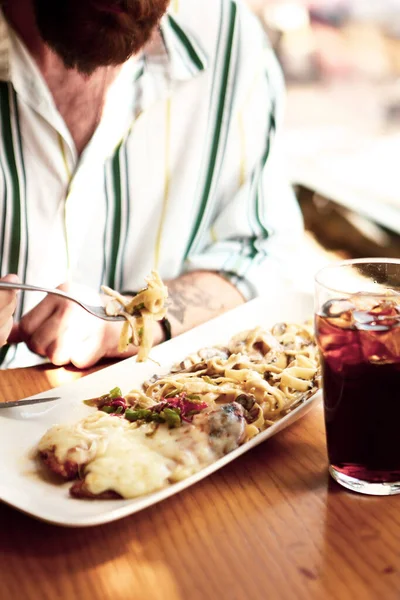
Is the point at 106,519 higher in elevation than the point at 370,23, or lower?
lower

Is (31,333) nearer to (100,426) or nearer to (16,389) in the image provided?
(16,389)

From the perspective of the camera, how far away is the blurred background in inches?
122

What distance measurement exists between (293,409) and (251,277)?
82cm

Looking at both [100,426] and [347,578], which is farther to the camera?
[100,426]

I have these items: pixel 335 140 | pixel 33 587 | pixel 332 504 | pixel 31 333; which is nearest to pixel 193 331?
pixel 31 333

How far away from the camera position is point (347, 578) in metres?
0.88

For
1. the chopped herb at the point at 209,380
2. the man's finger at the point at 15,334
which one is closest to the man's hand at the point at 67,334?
the man's finger at the point at 15,334

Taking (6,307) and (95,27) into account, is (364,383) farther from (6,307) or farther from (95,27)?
(95,27)

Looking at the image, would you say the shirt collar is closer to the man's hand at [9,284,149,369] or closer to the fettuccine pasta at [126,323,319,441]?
the man's hand at [9,284,149,369]

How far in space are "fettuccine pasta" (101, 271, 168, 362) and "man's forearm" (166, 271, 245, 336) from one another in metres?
0.31

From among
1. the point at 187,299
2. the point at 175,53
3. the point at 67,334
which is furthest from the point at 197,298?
the point at 175,53

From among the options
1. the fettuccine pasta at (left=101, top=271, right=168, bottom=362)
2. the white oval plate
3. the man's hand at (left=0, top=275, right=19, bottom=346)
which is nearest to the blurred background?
the white oval plate

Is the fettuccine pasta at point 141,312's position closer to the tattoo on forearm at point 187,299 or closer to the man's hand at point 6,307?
the man's hand at point 6,307

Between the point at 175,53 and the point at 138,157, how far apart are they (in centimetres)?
29
